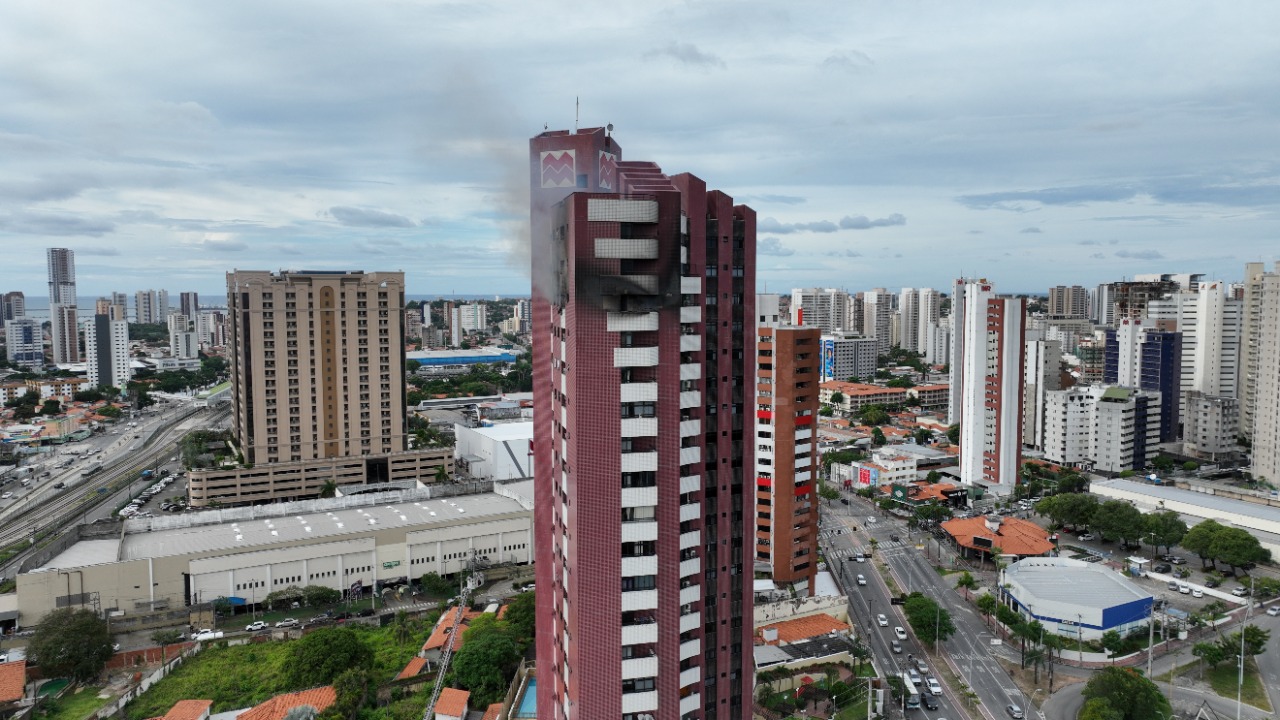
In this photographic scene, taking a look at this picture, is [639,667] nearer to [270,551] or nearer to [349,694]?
[349,694]

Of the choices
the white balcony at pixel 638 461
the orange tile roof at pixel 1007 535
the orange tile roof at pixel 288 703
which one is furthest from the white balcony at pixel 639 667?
the orange tile roof at pixel 1007 535

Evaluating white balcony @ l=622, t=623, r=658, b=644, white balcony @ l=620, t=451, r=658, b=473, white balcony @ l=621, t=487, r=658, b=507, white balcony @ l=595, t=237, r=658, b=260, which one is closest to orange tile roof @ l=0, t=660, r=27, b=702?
white balcony @ l=622, t=623, r=658, b=644

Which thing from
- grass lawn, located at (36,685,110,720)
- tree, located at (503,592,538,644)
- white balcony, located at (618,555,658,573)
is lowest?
grass lawn, located at (36,685,110,720)

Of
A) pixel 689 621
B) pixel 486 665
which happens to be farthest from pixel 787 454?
pixel 689 621

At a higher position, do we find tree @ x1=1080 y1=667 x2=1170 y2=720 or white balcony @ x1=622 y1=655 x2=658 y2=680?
white balcony @ x1=622 y1=655 x2=658 y2=680

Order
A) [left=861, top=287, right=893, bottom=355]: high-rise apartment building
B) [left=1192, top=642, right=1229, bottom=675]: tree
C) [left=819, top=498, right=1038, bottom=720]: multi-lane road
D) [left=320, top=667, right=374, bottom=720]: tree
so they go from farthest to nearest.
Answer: [left=861, top=287, right=893, bottom=355]: high-rise apartment building → [left=1192, top=642, right=1229, bottom=675]: tree → [left=819, top=498, right=1038, bottom=720]: multi-lane road → [left=320, top=667, right=374, bottom=720]: tree

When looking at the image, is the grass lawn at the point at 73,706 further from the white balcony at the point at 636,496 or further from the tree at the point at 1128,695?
the tree at the point at 1128,695

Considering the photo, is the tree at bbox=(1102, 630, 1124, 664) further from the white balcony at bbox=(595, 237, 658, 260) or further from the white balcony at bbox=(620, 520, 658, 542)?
the white balcony at bbox=(595, 237, 658, 260)

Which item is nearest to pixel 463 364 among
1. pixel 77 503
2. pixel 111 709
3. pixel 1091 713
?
pixel 77 503
